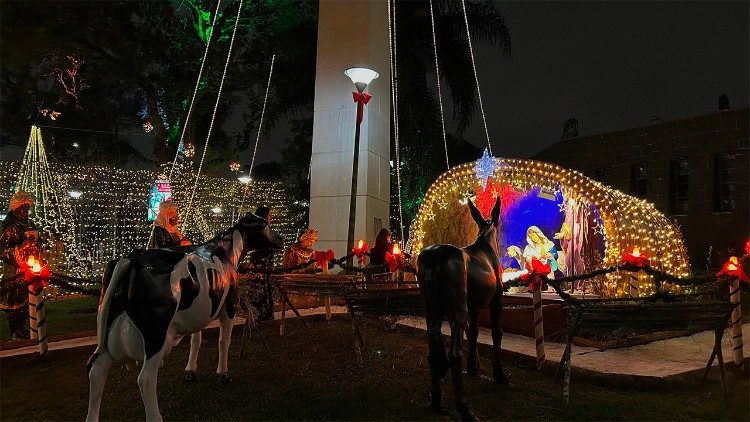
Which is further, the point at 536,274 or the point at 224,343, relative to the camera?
the point at 536,274

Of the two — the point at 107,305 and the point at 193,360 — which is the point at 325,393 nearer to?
the point at 193,360

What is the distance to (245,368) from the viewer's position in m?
6.56

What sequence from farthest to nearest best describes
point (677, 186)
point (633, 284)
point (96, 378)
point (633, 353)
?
point (677, 186), point (633, 284), point (633, 353), point (96, 378)

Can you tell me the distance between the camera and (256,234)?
5934 millimetres

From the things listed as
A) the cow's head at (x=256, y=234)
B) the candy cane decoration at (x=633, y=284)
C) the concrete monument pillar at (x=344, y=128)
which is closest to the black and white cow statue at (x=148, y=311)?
the cow's head at (x=256, y=234)

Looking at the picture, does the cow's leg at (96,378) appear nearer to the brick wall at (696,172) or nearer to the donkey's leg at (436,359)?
the donkey's leg at (436,359)

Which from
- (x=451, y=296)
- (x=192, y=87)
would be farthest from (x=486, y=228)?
(x=192, y=87)

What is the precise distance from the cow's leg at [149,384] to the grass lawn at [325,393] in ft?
2.38

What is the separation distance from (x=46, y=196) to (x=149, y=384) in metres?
10.8

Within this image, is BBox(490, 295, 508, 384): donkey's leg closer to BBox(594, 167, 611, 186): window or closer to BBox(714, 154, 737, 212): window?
BBox(714, 154, 737, 212): window

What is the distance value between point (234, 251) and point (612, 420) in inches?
159

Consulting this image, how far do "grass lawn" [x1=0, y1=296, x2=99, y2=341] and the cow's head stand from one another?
15.1ft

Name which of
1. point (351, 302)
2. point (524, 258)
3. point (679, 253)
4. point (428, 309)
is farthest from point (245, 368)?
point (679, 253)

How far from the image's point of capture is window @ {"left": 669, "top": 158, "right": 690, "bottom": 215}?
17359mm
